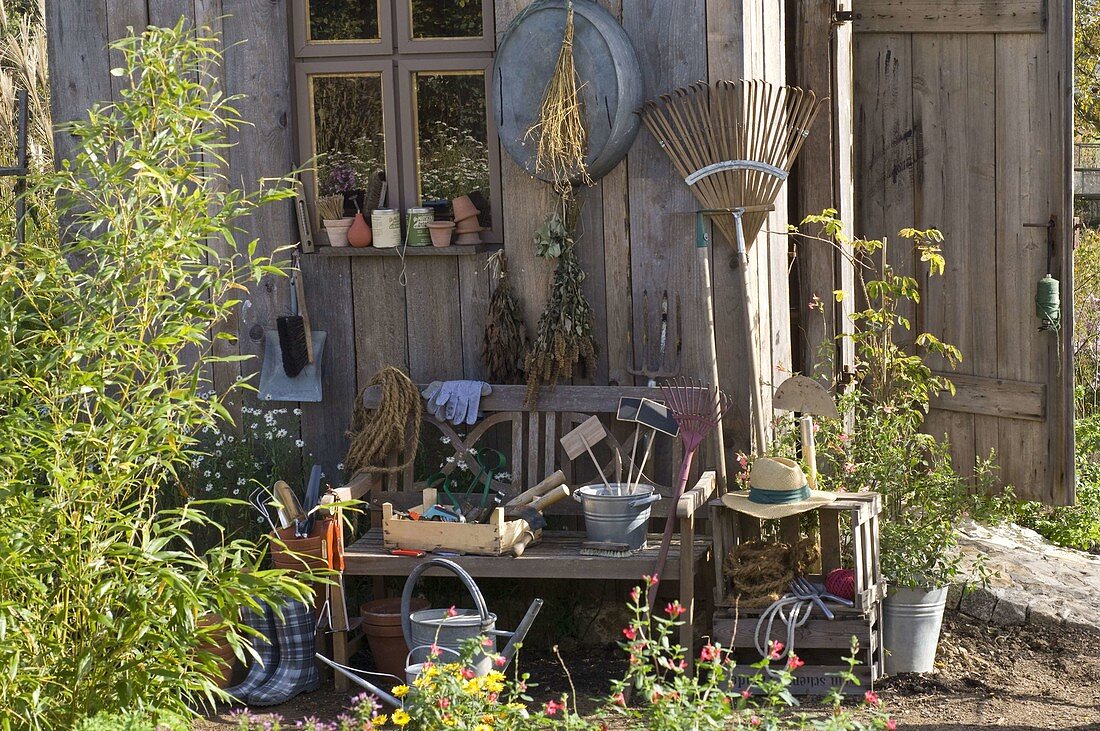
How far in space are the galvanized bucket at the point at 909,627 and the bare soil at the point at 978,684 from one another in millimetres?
64

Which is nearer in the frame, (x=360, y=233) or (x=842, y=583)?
(x=842, y=583)

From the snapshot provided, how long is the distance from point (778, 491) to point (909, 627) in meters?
0.75

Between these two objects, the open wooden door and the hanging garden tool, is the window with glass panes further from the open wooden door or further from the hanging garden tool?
the open wooden door

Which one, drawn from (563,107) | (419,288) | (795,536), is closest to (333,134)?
(419,288)

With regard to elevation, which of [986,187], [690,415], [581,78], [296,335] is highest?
[581,78]

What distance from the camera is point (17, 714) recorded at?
348 centimetres

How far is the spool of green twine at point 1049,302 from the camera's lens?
5.83m

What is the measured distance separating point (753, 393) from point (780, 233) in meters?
0.72

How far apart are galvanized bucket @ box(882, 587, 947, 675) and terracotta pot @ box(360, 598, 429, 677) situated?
67.3 inches

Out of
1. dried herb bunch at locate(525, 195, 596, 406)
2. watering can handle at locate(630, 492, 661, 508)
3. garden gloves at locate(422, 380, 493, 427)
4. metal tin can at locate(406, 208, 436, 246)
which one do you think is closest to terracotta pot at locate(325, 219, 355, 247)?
metal tin can at locate(406, 208, 436, 246)

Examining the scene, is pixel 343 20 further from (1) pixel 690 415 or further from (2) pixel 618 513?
(2) pixel 618 513

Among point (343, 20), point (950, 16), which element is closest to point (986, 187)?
point (950, 16)

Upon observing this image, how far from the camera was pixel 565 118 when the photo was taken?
480cm

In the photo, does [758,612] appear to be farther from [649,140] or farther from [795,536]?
[649,140]
